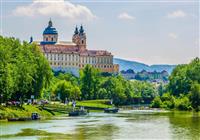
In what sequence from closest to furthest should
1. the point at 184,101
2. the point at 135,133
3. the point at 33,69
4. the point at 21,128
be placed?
1. the point at 135,133
2. the point at 21,128
3. the point at 33,69
4. the point at 184,101

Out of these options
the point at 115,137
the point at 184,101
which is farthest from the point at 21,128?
the point at 184,101

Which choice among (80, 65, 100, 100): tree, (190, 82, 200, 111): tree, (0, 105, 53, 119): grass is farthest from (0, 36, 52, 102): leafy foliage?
(80, 65, 100, 100): tree

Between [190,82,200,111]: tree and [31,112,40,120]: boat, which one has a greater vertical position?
[190,82,200,111]: tree

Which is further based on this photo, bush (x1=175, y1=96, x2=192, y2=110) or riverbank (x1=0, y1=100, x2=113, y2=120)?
bush (x1=175, y1=96, x2=192, y2=110)

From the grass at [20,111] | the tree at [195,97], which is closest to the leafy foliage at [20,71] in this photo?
the grass at [20,111]

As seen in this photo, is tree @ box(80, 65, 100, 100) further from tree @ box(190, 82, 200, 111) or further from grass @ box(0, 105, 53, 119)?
grass @ box(0, 105, 53, 119)

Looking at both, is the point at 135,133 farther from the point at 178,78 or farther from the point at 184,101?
the point at 178,78

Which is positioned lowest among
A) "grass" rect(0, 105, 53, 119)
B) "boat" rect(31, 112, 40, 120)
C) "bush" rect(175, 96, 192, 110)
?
"boat" rect(31, 112, 40, 120)

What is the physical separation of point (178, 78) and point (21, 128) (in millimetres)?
79240

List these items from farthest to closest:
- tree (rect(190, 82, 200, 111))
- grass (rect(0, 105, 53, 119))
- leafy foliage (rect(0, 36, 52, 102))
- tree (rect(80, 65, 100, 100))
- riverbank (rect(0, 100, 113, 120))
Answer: tree (rect(80, 65, 100, 100)) → tree (rect(190, 82, 200, 111)) → leafy foliage (rect(0, 36, 52, 102)) → riverbank (rect(0, 100, 113, 120)) → grass (rect(0, 105, 53, 119))

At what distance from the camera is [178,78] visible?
141 metres

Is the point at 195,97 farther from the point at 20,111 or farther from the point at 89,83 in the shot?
the point at 20,111

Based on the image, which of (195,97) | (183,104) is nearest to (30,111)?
(195,97)

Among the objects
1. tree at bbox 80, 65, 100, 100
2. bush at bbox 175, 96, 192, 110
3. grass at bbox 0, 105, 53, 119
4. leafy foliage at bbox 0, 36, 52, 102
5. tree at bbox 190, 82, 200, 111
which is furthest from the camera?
tree at bbox 80, 65, 100, 100
